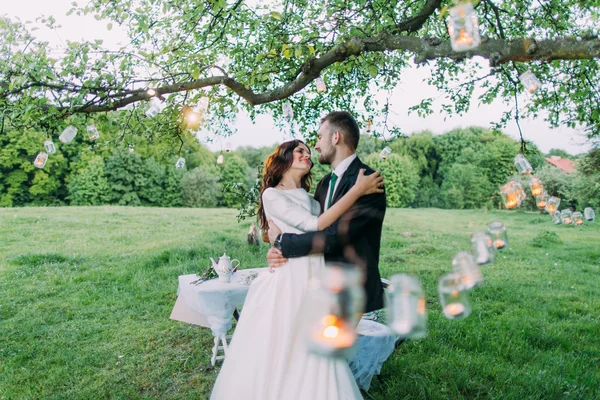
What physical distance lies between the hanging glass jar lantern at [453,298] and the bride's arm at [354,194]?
819 mm

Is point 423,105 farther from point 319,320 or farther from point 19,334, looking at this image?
point 19,334

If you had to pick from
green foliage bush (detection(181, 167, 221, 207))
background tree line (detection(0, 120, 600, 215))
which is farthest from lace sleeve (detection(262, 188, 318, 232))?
green foliage bush (detection(181, 167, 221, 207))

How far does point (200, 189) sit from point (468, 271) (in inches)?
1462

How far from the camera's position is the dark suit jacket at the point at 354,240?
3006 mm

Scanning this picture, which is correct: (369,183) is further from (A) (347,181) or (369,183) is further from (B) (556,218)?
(B) (556,218)

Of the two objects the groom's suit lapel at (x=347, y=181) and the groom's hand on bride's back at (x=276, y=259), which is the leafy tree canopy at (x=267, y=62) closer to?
the groom's suit lapel at (x=347, y=181)

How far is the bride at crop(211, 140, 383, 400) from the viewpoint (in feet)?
10.2

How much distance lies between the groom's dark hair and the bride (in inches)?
14.9

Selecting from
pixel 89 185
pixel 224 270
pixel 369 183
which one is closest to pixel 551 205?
pixel 369 183

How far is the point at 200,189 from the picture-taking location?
128 feet

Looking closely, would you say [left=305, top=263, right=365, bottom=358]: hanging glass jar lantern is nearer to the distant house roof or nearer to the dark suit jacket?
the dark suit jacket

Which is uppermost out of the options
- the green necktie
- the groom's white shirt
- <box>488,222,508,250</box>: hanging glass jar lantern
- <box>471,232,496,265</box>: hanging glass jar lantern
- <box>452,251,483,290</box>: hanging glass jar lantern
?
the groom's white shirt

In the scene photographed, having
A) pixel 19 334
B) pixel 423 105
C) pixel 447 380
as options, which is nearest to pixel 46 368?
pixel 19 334

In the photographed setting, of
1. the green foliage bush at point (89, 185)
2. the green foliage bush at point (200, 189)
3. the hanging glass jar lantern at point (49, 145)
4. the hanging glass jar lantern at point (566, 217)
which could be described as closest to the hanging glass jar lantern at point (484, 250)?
the hanging glass jar lantern at point (566, 217)
